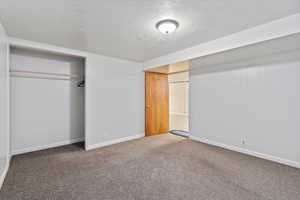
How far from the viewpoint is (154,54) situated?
364 centimetres

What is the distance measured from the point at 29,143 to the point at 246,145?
15.9 ft

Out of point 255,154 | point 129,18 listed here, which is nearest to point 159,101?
point 255,154

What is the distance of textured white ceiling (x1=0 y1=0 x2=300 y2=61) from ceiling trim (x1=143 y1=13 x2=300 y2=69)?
10cm

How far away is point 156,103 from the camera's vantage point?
4781 mm

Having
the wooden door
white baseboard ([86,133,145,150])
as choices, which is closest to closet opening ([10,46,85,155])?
white baseboard ([86,133,145,150])

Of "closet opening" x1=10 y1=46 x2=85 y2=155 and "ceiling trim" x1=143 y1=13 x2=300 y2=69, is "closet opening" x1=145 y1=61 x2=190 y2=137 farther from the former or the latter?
"closet opening" x1=10 y1=46 x2=85 y2=155

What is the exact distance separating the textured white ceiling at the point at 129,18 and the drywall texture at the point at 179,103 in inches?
128

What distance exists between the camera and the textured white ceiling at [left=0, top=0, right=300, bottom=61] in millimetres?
1712

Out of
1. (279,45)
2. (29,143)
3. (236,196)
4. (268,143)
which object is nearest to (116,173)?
(236,196)

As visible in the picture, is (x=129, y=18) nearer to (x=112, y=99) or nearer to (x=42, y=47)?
(x=42, y=47)

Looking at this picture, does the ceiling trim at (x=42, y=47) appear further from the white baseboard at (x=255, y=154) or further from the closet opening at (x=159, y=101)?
the white baseboard at (x=255, y=154)

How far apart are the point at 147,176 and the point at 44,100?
299cm

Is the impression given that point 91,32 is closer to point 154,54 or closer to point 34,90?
point 154,54

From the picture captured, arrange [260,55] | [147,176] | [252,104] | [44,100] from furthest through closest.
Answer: [44,100] → [252,104] → [260,55] → [147,176]
